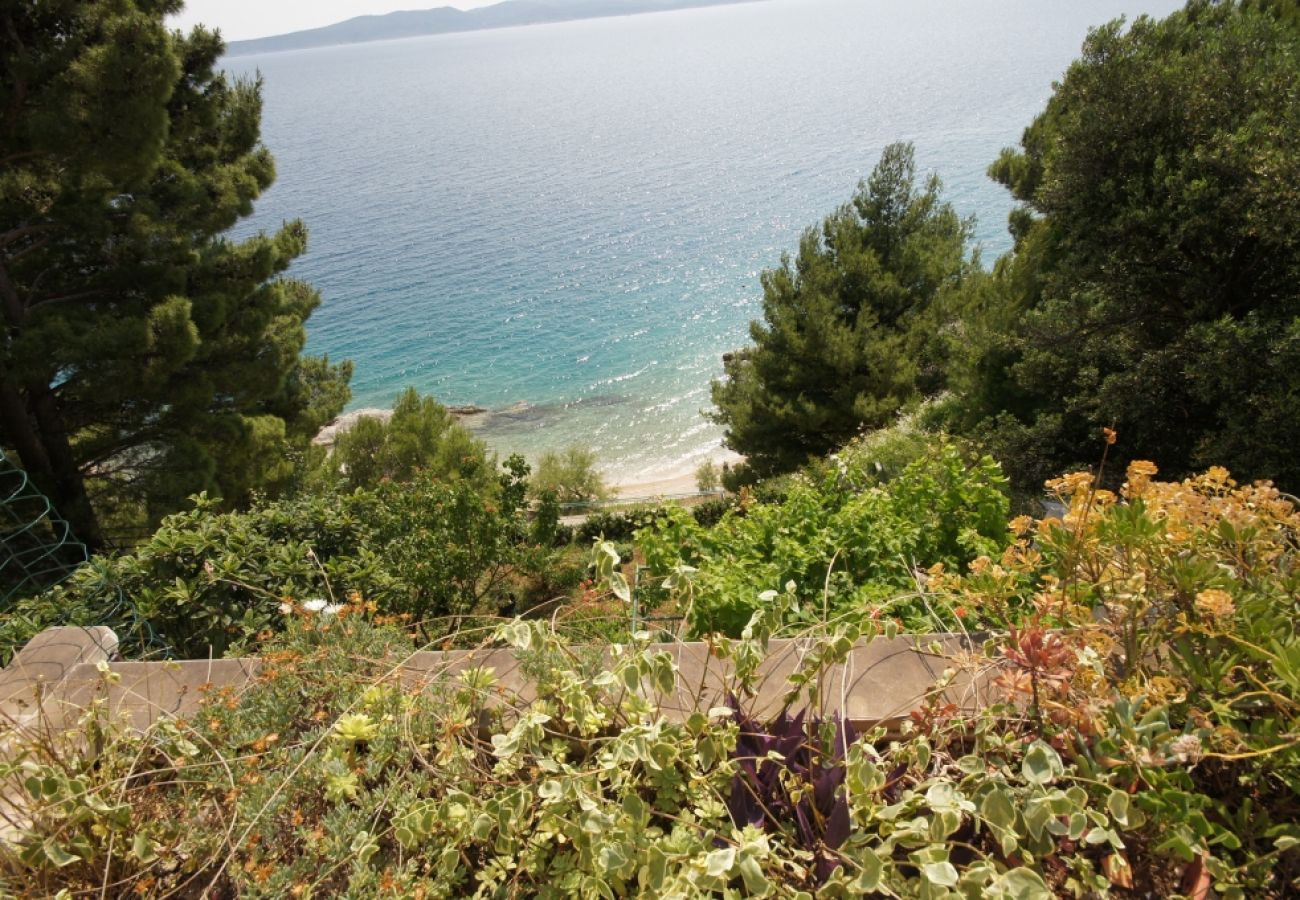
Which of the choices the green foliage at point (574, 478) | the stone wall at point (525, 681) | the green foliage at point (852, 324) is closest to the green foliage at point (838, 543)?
the stone wall at point (525, 681)

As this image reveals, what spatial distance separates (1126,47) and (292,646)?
30.6 ft

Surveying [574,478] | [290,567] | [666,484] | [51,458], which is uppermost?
[290,567]

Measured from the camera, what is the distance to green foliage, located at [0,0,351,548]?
A: 314 inches

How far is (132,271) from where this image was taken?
971cm

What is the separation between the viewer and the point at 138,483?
998 centimetres

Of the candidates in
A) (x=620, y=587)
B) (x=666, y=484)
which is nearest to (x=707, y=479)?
(x=666, y=484)

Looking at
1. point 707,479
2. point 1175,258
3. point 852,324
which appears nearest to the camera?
point 1175,258

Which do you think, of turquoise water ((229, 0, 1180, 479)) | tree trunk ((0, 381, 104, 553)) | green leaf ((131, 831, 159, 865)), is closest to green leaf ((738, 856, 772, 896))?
green leaf ((131, 831, 159, 865))

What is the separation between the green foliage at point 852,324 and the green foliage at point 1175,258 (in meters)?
5.62

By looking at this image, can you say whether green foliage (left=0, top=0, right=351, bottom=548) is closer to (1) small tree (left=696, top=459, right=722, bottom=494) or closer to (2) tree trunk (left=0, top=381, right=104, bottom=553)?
(2) tree trunk (left=0, top=381, right=104, bottom=553)

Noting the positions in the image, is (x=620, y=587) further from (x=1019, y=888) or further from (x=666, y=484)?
(x=666, y=484)

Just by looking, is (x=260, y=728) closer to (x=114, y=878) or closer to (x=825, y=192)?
(x=114, y=878)

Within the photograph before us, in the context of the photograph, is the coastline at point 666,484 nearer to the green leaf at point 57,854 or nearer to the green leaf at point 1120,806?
the green leaf at point 57,854

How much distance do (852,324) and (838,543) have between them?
1289 cm
